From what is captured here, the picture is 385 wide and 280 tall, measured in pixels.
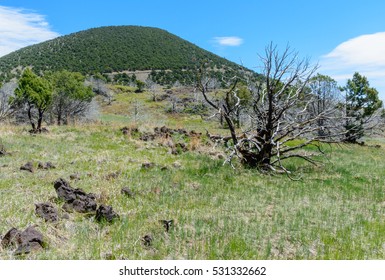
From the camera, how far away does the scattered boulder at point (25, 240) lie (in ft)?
15.9

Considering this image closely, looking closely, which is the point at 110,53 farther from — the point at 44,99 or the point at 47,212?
the point at 47,212

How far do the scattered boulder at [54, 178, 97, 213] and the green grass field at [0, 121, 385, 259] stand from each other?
19cm

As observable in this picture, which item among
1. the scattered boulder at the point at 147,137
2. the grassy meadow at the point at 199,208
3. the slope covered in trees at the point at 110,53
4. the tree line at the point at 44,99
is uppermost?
the slope covered in trees at the point at 110,53

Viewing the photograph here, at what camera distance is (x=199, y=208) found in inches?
299

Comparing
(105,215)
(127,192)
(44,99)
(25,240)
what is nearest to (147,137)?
(44,99)

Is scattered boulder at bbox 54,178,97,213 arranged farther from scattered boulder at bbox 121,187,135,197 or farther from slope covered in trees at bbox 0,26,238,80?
slope covered in trees at bbox 0,26,238,80

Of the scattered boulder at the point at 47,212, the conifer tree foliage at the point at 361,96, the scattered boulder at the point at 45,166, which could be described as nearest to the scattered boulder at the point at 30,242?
the scattered boulder at the point at 47,212

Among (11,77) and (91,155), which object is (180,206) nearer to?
(91,155)

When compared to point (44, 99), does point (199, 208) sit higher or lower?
lower

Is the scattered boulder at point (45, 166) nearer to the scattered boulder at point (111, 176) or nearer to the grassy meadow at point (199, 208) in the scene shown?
the grassy meadow at point (199, 208)

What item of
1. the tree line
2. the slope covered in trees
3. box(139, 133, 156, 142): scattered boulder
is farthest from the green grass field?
the slope covered in trees

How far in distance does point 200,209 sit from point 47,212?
9.69ft

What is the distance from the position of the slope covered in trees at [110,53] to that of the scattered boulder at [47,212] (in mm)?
90626
